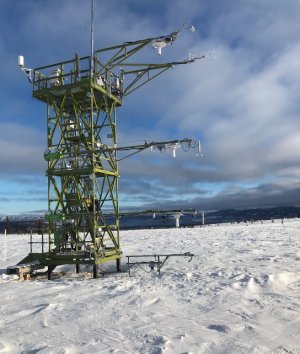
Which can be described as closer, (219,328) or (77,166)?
(219,328)

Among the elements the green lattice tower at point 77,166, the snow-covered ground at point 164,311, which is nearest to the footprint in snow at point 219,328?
the snow-covered ground at point 164,311

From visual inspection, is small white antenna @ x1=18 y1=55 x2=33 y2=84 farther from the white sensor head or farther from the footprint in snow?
the footprint in snow

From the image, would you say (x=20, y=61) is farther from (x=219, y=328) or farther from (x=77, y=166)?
(x=219, y=328)

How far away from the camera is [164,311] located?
11.8m

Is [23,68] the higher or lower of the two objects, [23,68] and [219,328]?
the higher

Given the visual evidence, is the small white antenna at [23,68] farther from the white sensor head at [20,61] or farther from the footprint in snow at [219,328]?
the footprint in snow at [219,328]

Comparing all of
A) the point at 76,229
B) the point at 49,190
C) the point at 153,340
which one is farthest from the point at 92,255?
the point at 153,340

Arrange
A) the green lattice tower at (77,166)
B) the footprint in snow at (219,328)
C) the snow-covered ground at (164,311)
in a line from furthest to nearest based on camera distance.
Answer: the green lattice tower at (77,166) → the footprint in snow at (219,328) → the snow-covered ground at (164,311)

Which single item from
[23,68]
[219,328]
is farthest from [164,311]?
[23,68]

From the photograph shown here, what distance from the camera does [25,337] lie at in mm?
9914

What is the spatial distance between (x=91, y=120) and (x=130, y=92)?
3.86 metres

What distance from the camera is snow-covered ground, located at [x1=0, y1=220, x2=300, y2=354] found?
29.9 feet

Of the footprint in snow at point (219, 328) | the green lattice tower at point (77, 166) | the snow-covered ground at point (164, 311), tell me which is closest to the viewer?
the snow-covered ground at point (164, 311)

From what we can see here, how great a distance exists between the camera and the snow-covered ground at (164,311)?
9117mm
